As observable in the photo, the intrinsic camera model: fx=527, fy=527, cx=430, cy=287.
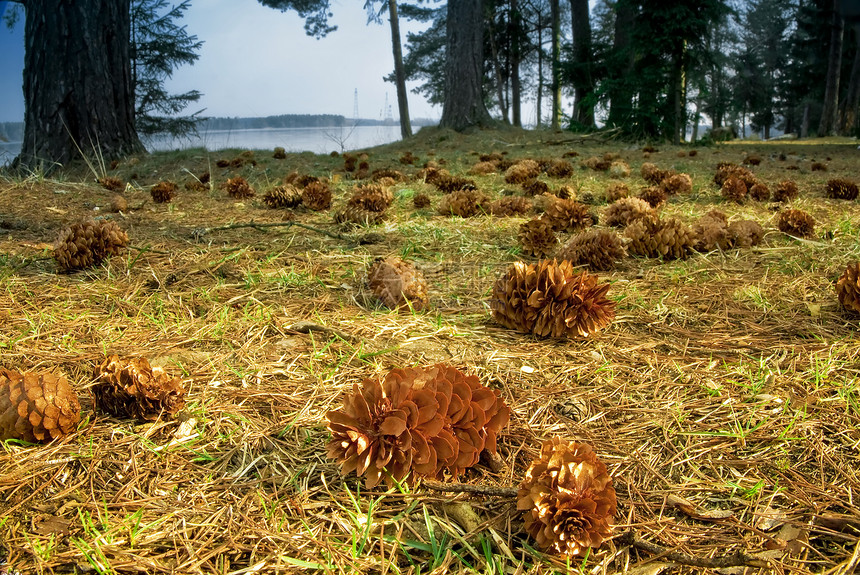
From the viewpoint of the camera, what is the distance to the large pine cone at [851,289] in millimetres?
1754

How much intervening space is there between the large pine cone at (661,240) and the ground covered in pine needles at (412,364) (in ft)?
0.23

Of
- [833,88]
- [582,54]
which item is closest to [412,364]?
[582,54]

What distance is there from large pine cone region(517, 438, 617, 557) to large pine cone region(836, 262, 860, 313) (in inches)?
54.9

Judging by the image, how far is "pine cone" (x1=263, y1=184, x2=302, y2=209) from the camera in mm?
3863

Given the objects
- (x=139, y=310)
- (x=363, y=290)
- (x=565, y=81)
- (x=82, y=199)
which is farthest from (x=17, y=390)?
(x=565, y=81)

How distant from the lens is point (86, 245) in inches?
89.1

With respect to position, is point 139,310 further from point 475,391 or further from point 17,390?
point 475,391

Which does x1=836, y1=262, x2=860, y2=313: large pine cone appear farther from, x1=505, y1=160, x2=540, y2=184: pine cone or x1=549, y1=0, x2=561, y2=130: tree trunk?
x1=549, y1=0, x2=561, y2=130: tree trunk

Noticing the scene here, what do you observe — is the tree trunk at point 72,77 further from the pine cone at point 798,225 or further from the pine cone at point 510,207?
the pine cone at point 798,225

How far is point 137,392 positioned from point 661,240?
7.48ft

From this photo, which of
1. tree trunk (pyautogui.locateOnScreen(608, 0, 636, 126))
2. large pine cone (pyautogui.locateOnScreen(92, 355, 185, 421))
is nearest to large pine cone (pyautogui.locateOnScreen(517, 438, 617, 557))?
large pine cone (pyautogui.locateOnScreen(92, 355, 185, 421))

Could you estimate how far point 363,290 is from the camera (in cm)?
209

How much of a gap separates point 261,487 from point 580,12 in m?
15.4

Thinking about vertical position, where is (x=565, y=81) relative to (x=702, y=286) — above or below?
above
